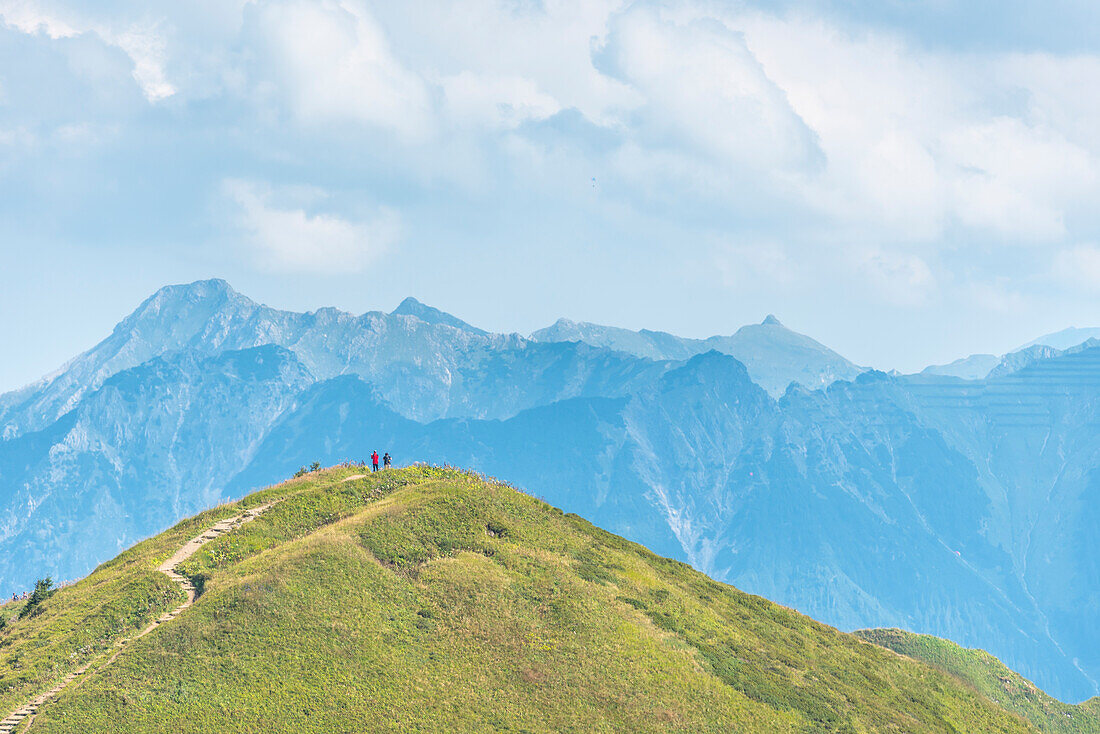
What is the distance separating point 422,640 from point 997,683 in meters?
104

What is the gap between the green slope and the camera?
5054 inches

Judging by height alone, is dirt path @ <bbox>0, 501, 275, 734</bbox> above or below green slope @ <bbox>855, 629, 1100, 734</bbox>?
below

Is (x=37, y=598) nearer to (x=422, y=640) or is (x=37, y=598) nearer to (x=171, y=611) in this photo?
(x=171, y=611)

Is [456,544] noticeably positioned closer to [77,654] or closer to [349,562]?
[349,562]

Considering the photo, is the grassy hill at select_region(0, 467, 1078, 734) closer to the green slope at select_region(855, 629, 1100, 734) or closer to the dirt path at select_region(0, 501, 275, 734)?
the dirt path at select_region(0, 501, 275, 734)

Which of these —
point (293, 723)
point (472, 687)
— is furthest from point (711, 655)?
point (293, 723)

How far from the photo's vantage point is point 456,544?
82.7 meters

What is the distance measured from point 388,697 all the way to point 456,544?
22.2 metres

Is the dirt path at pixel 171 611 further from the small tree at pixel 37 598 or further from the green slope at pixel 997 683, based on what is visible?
the green slope at pixel 997 683

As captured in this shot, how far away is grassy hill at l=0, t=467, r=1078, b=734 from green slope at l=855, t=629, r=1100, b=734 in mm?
37784

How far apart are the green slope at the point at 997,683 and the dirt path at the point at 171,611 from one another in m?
96.2

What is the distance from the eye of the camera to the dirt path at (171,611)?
55.9 m

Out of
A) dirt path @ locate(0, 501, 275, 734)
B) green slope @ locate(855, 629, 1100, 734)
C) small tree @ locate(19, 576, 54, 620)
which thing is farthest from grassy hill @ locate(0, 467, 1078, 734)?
green slope @ locate(855, 629, 1100, 734)

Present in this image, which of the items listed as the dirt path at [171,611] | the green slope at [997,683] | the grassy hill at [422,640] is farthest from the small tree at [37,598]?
the green slope at [997,683]
